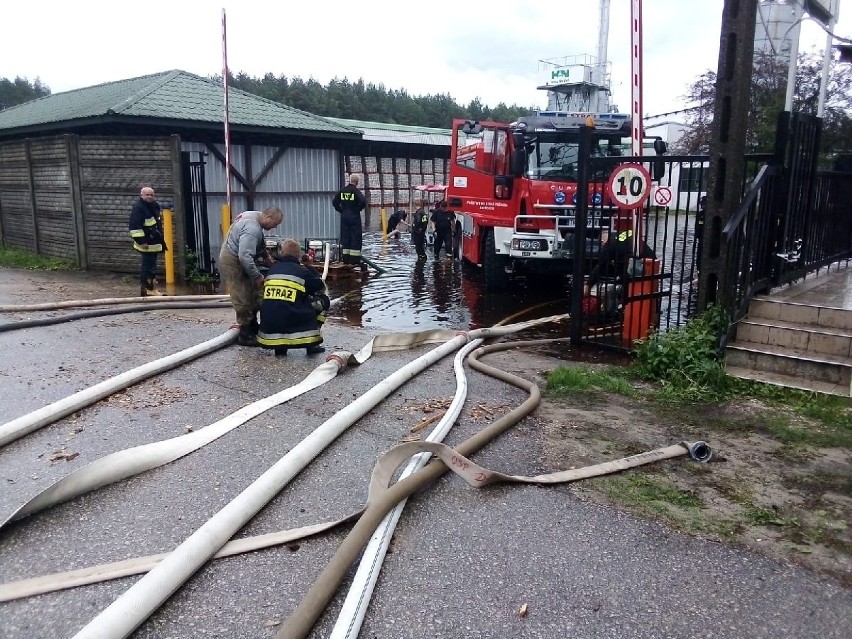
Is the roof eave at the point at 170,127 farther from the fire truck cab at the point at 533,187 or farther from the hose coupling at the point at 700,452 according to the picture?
the hose coupling at the point at 700,452

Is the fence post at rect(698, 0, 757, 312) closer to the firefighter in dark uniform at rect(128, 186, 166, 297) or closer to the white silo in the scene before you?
the firefighter in dark uniform at rect(128, 186, 166, 297)

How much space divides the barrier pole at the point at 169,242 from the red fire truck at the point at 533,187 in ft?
17.7

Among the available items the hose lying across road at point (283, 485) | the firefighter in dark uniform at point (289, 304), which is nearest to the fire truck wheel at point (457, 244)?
the firefighter in dark uniform at point (289, 304)

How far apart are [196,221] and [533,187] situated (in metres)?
5.94

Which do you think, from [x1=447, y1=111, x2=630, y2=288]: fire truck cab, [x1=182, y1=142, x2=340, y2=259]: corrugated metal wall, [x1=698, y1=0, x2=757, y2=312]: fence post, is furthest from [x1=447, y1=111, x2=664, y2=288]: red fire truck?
[x1=182, y1=142, x2=340, y2=259]: corrugated metal wall

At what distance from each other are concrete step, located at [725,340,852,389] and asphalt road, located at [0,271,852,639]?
2382 millimetres

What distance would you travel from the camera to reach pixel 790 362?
6027 millimetres

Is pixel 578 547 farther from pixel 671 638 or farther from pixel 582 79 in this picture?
pixel 582 79

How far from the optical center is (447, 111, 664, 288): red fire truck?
10.9 metres

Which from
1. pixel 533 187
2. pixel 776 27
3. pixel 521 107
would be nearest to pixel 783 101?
pixel 776 27

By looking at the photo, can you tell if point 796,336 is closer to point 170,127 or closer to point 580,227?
point 580,227

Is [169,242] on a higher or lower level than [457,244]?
higher

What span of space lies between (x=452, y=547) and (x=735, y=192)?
456cm

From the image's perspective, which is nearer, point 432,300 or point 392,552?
point 392,552
